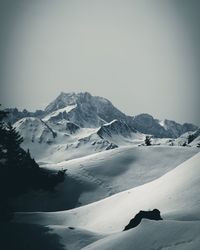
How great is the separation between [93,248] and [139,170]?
3622 cm

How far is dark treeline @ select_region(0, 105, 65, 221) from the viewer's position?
24109 mm

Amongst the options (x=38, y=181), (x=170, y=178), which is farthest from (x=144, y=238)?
(x=38, y=181)

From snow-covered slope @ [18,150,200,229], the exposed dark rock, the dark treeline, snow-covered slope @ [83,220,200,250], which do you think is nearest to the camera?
snow-covered slope @ [83,220,200,250]

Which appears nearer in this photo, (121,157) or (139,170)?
(139,170)

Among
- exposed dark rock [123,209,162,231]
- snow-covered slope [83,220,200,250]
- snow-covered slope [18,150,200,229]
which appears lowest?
snow-covered slope [18,150,200,229]

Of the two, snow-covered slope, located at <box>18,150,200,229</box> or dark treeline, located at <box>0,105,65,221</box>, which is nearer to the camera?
dark treeline, located at <box>0,105,65,221</box>

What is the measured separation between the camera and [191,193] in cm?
2705

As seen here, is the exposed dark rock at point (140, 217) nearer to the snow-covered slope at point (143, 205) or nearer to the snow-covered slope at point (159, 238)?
the snow-covered slope at point (143, 205)

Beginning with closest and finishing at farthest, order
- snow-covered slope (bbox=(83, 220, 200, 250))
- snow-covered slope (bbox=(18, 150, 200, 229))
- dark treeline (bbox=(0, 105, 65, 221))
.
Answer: snow-covered slope (bbox=(83, 220, 200, 250)) < dark treeline (bbox=(0, 105, 65, 221)) < snow-covered slope (bbox=(18, 150, 200, 229))

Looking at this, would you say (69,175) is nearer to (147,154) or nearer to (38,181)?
(38,181)

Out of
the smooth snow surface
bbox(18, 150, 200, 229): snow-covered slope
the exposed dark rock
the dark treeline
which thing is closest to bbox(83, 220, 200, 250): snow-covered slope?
the smooth snow surface

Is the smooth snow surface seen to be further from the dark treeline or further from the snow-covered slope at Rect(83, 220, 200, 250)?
the dark treeline

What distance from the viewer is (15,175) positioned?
3266 centimetres

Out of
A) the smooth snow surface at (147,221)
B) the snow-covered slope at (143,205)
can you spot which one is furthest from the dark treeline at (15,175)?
the snow-covered slope at (143,205)
